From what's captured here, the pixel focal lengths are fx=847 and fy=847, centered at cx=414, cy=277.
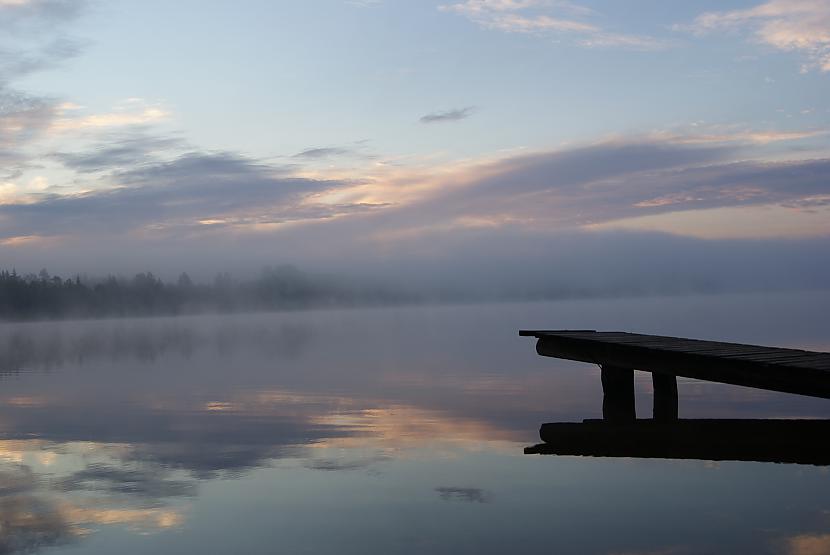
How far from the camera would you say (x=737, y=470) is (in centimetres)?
1272

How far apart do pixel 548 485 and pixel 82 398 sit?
688 inches

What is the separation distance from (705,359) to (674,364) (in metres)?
1.14

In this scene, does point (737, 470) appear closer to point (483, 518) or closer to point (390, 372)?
point (483, 518)

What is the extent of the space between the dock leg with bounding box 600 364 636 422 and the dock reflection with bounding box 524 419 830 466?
94 cm

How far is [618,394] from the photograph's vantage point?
1931cm

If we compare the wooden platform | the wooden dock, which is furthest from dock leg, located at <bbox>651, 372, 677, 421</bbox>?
the wooden platform

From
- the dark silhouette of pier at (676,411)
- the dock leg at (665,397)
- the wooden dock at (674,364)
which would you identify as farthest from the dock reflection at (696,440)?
the wooden dock at (674,364)

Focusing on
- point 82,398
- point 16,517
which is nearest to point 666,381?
point 16,517

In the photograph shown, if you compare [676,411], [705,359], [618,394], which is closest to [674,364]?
[705,359]

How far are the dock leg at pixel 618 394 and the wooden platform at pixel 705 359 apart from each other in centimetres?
27

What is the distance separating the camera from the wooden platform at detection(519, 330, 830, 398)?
12719 millimetres

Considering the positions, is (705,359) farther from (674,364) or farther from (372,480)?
(372,480)

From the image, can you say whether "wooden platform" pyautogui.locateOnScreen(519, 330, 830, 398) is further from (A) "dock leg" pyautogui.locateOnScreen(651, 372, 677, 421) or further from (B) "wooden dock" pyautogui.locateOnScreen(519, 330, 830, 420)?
(A) "dock leg" pyautogui.locateOnScreen(651, 372, 677, 421)

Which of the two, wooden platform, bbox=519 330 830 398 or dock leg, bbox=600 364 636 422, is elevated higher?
wooden platform, bbox=519 330 830 398
